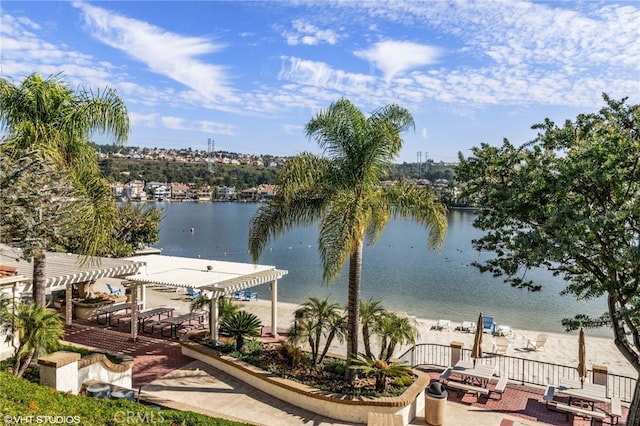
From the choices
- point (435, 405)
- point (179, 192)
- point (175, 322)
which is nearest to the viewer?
point (435, 405)

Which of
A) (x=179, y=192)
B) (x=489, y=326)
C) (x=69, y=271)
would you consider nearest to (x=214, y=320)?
(x=69, y=271)

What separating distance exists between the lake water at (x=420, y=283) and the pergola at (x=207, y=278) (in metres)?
2.89

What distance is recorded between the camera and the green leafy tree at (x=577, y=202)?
6.19m

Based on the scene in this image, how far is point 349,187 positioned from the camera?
9992mm

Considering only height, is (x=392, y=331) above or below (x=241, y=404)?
above

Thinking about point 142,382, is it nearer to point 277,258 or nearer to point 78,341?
point 78,341

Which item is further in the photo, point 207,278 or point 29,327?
point 207,278

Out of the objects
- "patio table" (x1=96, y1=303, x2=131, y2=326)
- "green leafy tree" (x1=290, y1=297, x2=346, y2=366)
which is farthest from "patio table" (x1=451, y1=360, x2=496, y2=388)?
"patio table" (x1=96, y1=303, x2=131, y2=326)

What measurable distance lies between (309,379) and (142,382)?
375 cm

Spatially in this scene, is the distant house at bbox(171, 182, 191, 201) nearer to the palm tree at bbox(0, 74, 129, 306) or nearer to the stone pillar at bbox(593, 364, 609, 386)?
the palm tree at bbox(0, 74, 129, 306)

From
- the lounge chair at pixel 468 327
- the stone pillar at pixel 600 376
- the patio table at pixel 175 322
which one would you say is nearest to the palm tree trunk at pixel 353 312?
the stone pillar at pixel 600 376

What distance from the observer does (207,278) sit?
514 inches

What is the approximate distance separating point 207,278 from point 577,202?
381 inches

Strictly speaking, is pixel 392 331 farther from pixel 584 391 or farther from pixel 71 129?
pixel 71 129
